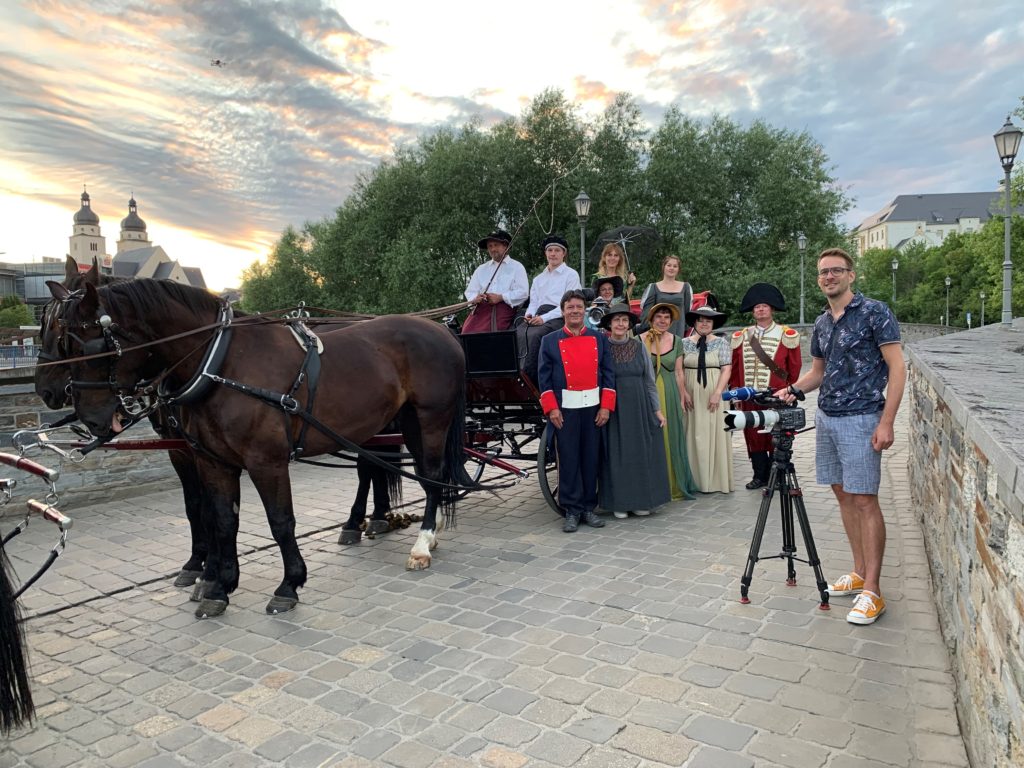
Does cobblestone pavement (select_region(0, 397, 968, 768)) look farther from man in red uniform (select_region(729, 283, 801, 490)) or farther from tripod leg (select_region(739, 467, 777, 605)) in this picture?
man in red uniform (select_region(729, 283, 801, 490))

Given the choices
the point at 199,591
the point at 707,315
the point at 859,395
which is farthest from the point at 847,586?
the point at 199,591

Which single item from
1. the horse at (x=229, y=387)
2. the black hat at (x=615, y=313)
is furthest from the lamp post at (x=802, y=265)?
the horse at (x=229, y=387)

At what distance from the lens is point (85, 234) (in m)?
98.9

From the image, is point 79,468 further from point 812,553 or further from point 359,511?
point 812,553

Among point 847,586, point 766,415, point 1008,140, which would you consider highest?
point 1008,140

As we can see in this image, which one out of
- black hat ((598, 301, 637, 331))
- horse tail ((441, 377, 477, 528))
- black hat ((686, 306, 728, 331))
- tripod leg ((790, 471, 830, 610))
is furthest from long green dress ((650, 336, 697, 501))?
tripod leg ((790, 471, 830, 610))

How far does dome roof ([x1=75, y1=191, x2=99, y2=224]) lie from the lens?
9856cm

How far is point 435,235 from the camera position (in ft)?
84.6

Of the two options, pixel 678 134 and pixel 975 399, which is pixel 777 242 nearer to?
pixel 678 134

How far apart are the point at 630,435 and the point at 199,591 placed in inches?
146

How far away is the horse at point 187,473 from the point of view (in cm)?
380

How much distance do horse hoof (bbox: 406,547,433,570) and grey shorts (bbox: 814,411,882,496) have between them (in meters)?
2.77

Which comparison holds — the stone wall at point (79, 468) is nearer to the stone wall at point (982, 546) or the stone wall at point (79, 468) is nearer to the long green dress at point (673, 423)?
the long green dress at point (673, 423)

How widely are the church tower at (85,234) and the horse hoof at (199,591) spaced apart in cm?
11083
